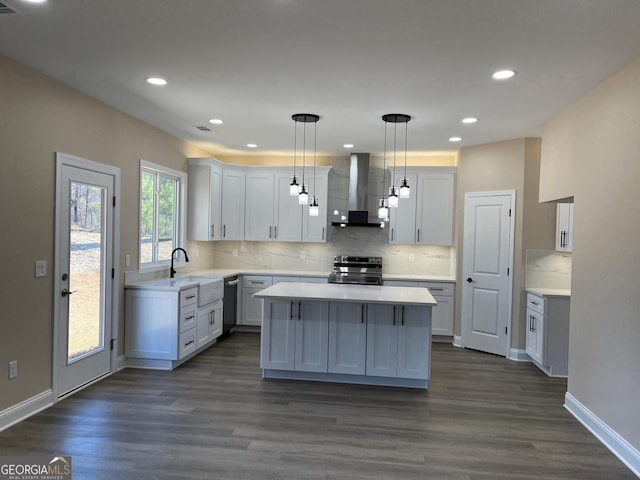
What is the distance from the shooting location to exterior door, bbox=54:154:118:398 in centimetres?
360

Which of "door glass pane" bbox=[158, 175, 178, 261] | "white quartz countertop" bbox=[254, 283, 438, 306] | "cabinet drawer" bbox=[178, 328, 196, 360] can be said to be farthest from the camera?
"door glass pane" bbox=[158, 175, 178, 261]

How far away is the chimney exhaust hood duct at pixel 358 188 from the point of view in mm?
6383

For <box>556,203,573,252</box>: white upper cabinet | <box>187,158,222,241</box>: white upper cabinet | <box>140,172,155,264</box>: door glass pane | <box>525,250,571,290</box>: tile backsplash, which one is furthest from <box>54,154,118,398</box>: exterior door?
<box>556,203,573,252</box>: white upper cabinet

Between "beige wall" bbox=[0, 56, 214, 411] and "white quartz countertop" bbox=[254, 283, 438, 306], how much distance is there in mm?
1757

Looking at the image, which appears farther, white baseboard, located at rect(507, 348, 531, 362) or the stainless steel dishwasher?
the stainless steel dishwasher

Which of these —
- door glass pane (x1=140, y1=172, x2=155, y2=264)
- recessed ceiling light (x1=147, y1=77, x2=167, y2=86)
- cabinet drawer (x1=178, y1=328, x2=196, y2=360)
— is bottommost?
cabinet drawer (x1=178, y1=328, x2=196, y2=360)

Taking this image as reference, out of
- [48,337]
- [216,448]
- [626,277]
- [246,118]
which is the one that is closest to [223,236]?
[246,118]

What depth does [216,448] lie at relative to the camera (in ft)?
9.48

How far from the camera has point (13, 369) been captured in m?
3.16

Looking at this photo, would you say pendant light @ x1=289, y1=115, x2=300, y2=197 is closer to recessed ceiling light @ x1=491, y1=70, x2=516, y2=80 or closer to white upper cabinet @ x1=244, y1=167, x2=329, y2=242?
white upper cabinet @ x1=244, y1=167, x2=329, y2=242

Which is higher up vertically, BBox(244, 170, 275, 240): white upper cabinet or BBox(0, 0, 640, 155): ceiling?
BBox(0, 0, 640, 155): ceiling

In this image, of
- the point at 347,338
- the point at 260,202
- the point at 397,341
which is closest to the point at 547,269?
the point at 397,341

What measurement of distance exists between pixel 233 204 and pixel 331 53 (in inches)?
155

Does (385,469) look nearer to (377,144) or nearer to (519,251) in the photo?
(519,251)
